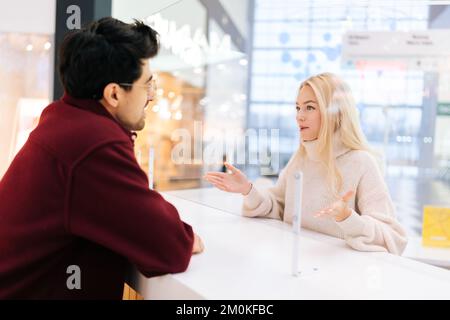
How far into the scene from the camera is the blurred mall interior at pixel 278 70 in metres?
2.60

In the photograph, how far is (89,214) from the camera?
986 mm

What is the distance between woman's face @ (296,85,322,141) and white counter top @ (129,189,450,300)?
0.45 m

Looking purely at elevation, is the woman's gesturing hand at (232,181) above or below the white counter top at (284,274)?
above

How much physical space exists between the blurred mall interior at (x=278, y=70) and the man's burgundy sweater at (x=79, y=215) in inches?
51.9

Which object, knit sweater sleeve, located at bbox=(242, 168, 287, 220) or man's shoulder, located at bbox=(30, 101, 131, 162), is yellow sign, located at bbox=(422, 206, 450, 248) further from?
man's shoulder, located at bbox=(30, 101, 131, 162)

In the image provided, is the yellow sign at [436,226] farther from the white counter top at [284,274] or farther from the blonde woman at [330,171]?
the white counter top at [284,274]

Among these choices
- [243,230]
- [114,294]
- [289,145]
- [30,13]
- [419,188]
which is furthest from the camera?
[419,188]

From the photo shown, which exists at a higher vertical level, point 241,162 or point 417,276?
point 241,162

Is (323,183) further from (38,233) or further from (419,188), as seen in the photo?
(419,188)

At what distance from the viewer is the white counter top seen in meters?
0.97

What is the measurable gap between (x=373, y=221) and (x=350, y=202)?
22 centimetres

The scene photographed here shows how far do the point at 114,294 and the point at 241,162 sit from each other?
1575mm

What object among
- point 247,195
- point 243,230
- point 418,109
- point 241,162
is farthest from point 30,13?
point 418,109

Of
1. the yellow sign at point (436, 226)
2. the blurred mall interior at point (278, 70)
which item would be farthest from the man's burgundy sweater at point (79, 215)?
the yellow sign at point (436, 226)
